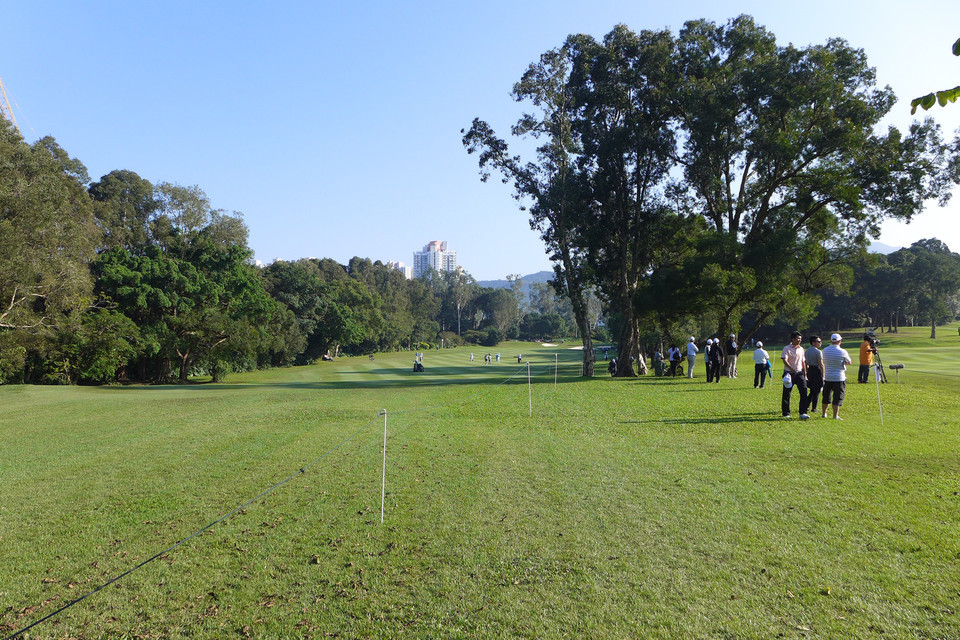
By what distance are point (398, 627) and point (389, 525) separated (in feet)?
6.97

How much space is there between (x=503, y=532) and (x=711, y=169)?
2609 cm

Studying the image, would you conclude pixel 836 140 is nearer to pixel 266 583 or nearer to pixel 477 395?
pixel 477 395

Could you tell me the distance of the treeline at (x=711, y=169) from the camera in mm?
24250

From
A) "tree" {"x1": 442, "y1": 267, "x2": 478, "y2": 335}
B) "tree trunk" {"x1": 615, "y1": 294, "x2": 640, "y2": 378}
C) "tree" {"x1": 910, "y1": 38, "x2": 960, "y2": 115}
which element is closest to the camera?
"tree" {"x1": 910, "y1": 38, "x2": 960, "y2": 115}

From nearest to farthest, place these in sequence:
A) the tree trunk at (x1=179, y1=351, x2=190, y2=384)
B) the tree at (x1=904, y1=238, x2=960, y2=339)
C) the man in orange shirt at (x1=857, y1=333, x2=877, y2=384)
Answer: the man in orange shirt at (x1=857, y1=333, x2=877, y2=384)
the tree trunk at (x1=179, y1=351, x2=190, y2=384)
the tree at (x1=904, y1=238, x2=960, y2=339)

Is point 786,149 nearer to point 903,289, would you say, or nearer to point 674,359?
point 674,359

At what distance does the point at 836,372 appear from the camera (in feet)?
38.5

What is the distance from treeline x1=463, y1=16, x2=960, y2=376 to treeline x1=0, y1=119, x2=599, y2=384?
2322cm

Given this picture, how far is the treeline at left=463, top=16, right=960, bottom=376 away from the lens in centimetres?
2425

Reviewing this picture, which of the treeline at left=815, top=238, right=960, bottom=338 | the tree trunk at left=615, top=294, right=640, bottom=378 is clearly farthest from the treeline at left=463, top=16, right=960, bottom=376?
the treeline at left=815, top=238, right=960, bottom=338

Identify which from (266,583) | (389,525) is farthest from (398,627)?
(389,525)

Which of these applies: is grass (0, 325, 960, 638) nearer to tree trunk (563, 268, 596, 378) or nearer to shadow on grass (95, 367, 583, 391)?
shadow on grass (95, 367, 583, 391)

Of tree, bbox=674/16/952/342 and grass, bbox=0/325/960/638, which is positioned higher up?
tree, bbox=674/16/952/342

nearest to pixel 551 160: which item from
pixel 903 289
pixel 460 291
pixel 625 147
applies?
pixel 625 147
